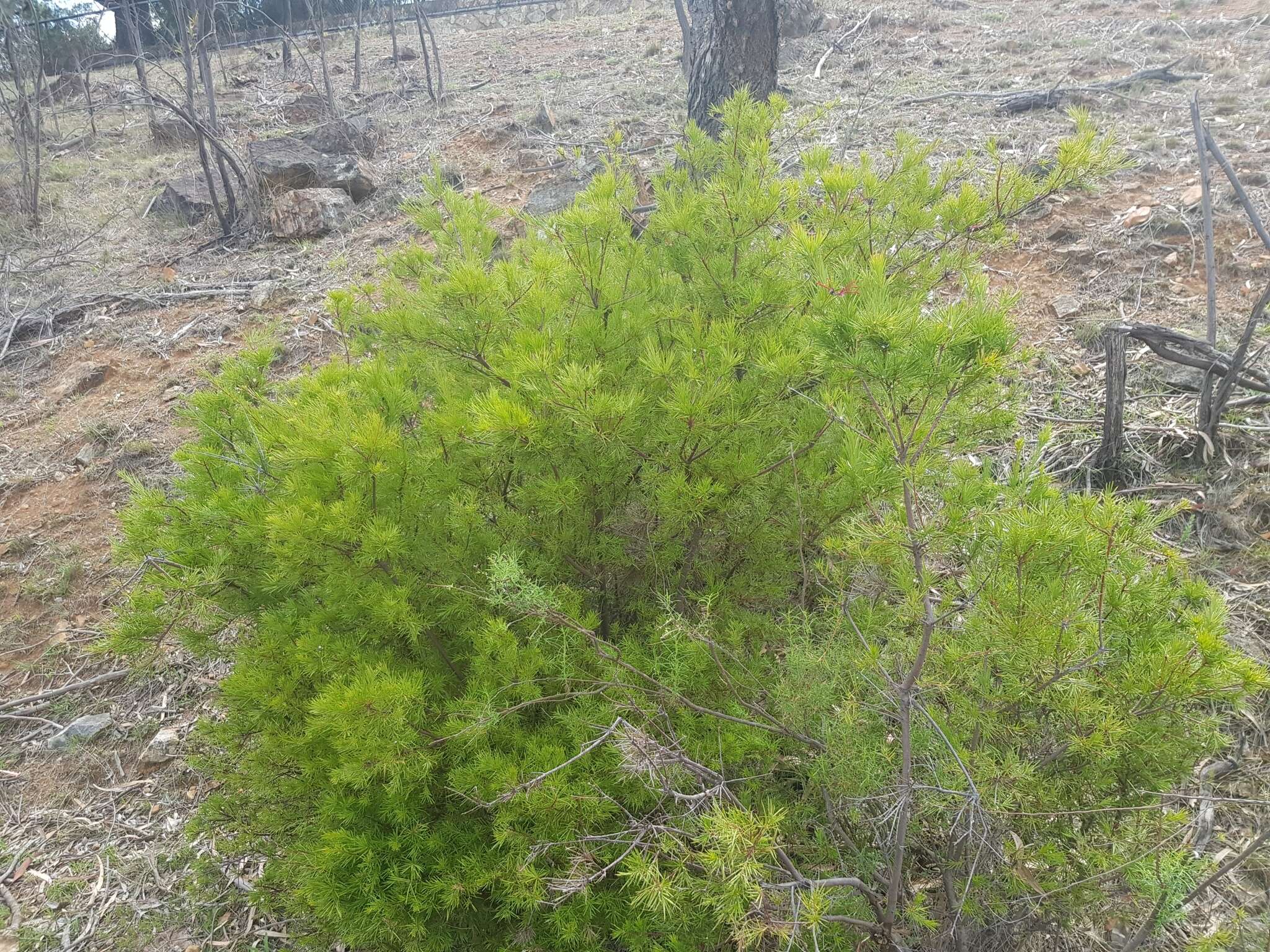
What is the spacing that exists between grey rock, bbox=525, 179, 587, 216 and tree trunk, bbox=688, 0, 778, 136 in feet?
5.42

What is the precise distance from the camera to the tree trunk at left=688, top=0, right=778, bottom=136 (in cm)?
449

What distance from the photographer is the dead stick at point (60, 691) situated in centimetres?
353

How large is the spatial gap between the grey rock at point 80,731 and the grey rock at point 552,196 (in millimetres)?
4675

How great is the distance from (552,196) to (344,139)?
3.66 m

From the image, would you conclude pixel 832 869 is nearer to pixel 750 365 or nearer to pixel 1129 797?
pixel 1129 797

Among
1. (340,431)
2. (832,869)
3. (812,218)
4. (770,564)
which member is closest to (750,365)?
(770,564)

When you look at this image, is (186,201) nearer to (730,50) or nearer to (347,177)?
(347,177)

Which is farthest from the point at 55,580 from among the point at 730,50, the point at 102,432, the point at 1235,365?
the point at 1235,365

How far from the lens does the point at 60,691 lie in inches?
140

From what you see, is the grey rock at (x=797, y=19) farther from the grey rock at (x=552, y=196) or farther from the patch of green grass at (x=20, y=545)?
the patch of green grass at (x=20, y=545)

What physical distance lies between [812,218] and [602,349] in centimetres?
95

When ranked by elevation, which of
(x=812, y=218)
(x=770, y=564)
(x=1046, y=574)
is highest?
(x=812, y=218)

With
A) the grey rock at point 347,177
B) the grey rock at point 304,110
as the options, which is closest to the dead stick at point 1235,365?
the grey rock at point 347,177

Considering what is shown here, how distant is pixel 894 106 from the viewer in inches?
278
